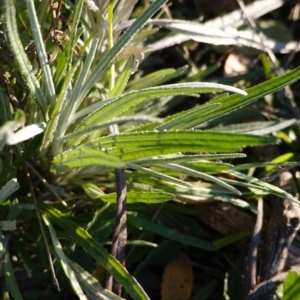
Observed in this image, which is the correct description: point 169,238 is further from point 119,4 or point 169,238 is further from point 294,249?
point 119,4

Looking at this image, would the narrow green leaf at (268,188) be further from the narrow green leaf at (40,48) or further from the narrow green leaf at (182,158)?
the narrow green leaf at (40,48)

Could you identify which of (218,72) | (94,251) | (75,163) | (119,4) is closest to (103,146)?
(75,163)

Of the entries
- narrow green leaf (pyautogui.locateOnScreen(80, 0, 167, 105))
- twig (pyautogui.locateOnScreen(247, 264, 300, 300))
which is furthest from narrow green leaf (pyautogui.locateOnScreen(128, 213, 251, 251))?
narrow green leaf (pyautogui.locateOnScreen(80, 0, 167, 105))

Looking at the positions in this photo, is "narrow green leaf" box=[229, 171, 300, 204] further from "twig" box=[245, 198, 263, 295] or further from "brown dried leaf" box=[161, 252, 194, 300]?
"brown dried leaf" box=[161, 252, 194, 300]

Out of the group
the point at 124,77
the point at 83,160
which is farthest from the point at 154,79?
the point at 83,160

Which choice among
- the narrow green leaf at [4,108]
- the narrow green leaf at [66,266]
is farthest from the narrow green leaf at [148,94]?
the narrow green leaf at [66,266]

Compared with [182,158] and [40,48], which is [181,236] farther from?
[40,48]
